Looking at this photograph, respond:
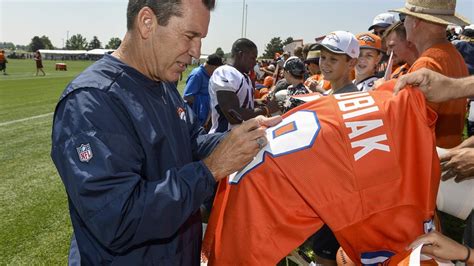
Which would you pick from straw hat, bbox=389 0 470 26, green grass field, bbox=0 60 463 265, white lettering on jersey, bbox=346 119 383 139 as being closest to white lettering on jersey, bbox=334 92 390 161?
white lettering on jersey, bbox=346 119 383 139

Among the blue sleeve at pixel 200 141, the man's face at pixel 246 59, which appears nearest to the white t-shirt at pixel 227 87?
the man's face at pixel 246 59

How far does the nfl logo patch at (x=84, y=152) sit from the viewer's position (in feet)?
4.25

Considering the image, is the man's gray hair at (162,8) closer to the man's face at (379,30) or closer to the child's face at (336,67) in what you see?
the child's face at (336,67)

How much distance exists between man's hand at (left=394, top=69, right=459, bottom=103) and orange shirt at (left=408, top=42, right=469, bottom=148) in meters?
1.03

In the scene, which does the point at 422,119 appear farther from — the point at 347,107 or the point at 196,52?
the point at 196,52

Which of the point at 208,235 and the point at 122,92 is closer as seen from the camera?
the point at 122,92

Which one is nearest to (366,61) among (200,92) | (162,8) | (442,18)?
(442,18)

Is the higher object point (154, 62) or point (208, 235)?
point (154, 62)

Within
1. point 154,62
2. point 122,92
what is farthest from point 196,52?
point 122,92

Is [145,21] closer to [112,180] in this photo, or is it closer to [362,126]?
[112,180]

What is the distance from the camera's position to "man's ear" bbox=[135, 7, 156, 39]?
5.08 ft

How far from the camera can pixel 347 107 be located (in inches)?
62.5

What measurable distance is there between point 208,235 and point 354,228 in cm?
63

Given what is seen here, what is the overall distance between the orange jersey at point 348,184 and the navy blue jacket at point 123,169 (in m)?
0.25
